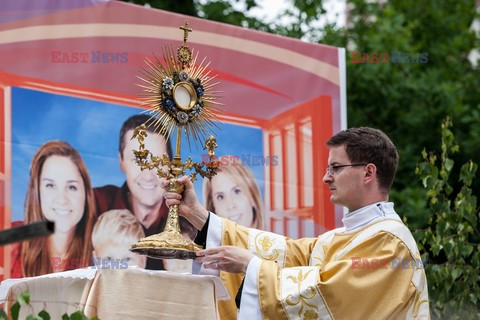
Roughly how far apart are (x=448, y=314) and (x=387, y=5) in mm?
8743

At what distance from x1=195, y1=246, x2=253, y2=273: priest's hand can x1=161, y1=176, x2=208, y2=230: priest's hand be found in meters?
0.29

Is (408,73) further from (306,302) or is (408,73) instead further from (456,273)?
(306,302)

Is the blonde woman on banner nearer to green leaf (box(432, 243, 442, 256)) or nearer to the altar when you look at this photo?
green leaf (box(432, 243, 442, 256))

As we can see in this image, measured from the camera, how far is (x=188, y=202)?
4.22 meters

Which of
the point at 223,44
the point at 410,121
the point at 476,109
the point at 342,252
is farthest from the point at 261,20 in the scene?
the point at 342,252

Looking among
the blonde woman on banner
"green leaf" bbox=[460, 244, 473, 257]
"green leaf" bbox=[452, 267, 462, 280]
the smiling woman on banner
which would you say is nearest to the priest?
the smiling woman on banner

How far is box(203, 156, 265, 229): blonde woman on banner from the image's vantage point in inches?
235

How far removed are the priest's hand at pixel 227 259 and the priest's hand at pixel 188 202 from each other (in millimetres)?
286

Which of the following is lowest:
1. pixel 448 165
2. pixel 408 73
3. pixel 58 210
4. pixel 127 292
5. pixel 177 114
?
pixel 127 292

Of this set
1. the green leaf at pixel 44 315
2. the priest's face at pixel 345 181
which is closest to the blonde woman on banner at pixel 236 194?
the priest's face at pixel 345 181

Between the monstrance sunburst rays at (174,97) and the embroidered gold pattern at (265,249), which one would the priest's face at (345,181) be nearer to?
the embroidered gold pattern at (265,249)

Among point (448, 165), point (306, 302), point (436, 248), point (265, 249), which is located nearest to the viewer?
point (306, 302)

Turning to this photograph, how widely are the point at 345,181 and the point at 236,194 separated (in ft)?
6.12

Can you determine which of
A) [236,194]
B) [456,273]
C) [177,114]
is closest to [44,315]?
[177,114]
